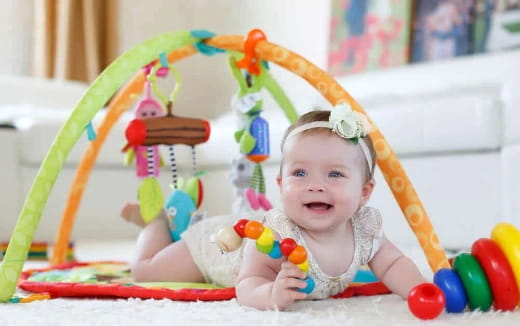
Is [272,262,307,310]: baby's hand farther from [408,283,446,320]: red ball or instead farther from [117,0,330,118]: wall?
[117,0,330,118]: wall

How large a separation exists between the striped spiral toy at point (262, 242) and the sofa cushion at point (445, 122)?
1.16 metres

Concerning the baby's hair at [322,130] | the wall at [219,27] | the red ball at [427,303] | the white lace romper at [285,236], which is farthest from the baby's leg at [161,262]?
the wall at [219,27]

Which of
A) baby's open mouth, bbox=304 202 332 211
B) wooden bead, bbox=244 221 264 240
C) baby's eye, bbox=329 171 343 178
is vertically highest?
baby's eye, bbox=329 171 343 178

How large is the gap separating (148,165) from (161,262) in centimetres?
22

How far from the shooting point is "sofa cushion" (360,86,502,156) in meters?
1.85

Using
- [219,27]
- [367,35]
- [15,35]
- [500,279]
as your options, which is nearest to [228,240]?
[500,279]

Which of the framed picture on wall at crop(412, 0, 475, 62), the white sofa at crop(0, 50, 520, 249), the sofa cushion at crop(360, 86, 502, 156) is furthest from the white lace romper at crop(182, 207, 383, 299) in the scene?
the framed picture on wall at crop(412, 0, 475, 62)

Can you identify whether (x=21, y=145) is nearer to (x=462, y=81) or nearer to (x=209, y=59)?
(x=462, y=81)

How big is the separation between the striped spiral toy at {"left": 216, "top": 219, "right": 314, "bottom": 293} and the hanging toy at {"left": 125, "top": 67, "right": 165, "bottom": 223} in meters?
0.44

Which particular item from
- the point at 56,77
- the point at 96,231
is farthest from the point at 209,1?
the point at 96,231

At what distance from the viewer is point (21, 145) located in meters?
2.29

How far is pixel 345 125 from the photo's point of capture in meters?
0.95

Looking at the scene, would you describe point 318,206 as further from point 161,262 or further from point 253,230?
point 161,262

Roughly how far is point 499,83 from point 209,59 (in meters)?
2.37
